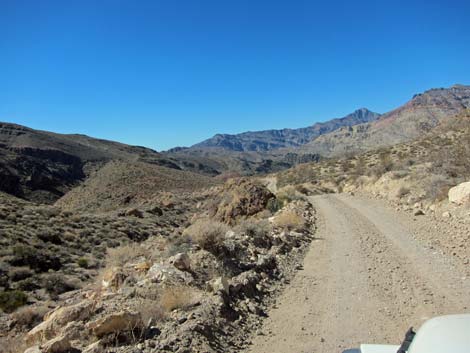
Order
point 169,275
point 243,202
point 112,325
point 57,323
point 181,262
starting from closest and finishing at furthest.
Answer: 1. point 112,325
2. point 57,323
3. point 169,275
4. point 181,262
5. point 243,202

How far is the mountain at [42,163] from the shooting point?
70.1 m

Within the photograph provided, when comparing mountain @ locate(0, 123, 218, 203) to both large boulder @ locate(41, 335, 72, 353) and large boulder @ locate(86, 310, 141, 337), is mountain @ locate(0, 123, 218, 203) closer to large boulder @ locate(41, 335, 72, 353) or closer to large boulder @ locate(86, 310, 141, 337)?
large boulder @ locate(86, 310, 141, 337)

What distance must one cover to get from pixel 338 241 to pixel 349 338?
23.4 feet

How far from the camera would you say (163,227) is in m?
32.3

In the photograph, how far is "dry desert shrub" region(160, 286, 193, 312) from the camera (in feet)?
21.6

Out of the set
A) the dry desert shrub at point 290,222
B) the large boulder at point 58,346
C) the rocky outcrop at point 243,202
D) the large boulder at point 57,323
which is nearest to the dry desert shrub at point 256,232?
the dry desert shrub at point 290,222

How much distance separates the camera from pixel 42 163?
83.6 m

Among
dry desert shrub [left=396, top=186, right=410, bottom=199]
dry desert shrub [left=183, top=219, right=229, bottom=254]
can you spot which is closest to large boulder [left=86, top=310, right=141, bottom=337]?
dry desert shrub [left=183, top=219, right=229, bottom=254]

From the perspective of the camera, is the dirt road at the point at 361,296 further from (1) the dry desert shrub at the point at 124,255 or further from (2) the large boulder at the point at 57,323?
(1) the dry desert shrub at the point at 124,255

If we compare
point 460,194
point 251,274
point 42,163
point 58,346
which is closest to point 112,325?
point 58,346

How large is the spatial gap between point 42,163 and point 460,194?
8791 centimetres

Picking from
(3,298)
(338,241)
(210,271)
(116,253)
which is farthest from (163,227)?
(210,271)

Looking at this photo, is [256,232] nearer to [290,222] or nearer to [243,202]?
[290,222]

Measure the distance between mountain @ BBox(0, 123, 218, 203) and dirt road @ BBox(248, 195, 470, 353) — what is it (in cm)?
6575
